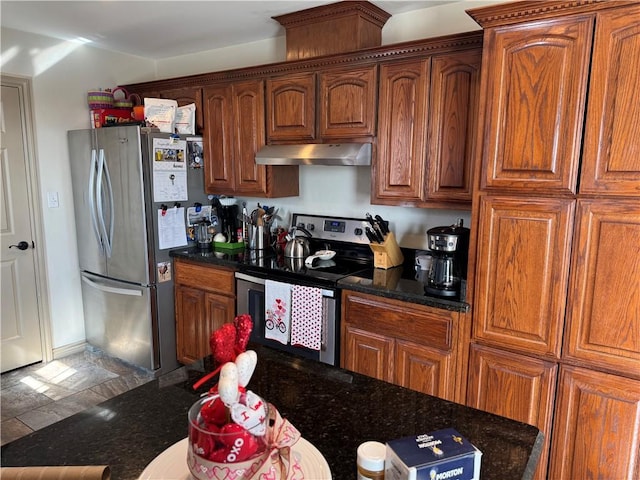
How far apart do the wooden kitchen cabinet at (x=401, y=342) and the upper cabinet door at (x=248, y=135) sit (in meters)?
1.17

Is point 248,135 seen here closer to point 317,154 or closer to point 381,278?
point 317,154

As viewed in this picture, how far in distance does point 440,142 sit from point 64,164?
292 cm

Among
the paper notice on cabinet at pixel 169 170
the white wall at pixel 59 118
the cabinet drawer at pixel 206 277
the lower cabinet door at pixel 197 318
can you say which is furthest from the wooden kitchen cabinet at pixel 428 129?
the white wall at pixel 59 118

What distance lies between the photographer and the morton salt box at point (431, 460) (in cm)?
76

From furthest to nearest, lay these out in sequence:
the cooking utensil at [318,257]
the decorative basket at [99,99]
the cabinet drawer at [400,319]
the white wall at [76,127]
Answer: the decorative basket at [99,99], the white wall at [76,127], the cooking utensil at [318,257], the cabinet drawer at [400,319]

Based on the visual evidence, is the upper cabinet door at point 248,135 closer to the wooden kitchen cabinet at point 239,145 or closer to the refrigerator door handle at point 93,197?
the wooden kitchen cabinet at point 239,145

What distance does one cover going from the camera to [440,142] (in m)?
2.43

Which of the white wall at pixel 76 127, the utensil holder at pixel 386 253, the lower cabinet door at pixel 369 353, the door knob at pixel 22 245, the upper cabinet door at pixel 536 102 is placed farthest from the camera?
the door knob at pixel 22 245

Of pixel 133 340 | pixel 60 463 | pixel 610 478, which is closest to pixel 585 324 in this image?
pixel 610 478

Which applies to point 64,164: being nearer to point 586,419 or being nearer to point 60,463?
point 60,463

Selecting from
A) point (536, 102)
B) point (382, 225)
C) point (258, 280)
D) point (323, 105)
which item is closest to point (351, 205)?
point (382, 225)

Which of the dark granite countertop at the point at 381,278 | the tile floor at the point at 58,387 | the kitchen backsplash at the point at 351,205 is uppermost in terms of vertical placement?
the kitchen backsplash at the point at 351,205

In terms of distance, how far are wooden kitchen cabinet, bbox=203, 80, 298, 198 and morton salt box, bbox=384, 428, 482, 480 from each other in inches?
101

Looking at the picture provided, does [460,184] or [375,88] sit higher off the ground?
[375,88]
